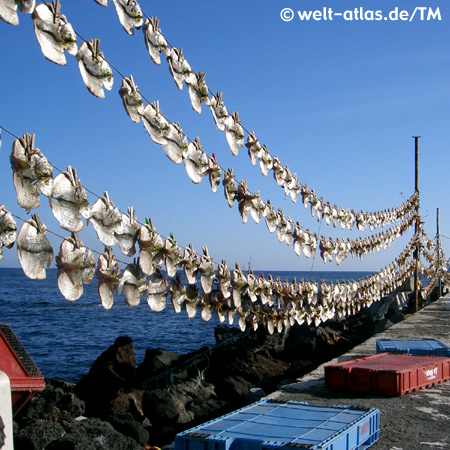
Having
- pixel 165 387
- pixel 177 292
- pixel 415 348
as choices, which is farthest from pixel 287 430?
pixel 165 387

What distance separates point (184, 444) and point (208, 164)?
2.72m

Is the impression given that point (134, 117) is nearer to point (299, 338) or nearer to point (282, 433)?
point (282, 433)

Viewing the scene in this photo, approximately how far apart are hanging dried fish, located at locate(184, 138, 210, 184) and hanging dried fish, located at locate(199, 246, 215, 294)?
86cm

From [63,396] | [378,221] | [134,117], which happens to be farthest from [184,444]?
[378,221]

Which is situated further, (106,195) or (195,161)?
(195,161)

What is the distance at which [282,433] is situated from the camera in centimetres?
649

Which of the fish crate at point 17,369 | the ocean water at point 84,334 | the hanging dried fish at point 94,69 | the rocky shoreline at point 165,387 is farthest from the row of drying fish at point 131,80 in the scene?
the ocean water at point 84,334

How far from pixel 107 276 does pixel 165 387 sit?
12.0 metres

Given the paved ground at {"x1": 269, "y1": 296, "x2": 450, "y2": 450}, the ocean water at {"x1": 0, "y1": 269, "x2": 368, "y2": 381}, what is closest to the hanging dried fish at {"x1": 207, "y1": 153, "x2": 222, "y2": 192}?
the paved ground at {"x1": 269, "y1": 296, "x2": 450, "y2": 450}

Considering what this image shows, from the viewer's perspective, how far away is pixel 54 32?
14.0ft

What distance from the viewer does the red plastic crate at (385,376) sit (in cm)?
948

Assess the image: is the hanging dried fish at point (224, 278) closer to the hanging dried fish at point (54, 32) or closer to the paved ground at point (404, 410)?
the paved ground at point (404, 410)

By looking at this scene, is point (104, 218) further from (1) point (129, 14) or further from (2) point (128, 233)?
(1) point (129, 14)

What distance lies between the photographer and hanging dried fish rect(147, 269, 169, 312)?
20.4ft
